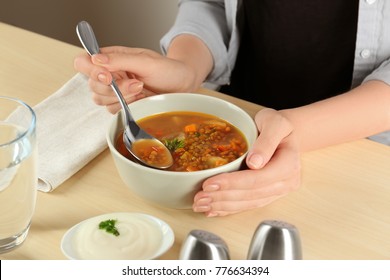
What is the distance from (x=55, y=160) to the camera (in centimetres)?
112

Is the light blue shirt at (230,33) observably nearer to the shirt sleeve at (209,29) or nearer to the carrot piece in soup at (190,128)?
the shirt sleeve at (209,29)

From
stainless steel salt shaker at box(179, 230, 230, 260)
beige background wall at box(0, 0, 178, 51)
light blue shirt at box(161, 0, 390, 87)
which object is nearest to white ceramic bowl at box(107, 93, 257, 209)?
stainless steel salt shaker at box(179, 230, 230, 260)

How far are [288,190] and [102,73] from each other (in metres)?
0.37

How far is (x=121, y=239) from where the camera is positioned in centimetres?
96

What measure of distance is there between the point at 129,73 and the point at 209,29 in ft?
1.11

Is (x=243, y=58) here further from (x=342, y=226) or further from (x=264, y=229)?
(x=264, y=229)

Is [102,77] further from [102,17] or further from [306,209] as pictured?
[102,17]

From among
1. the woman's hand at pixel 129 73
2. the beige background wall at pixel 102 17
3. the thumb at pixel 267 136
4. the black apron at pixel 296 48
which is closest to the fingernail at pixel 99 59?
the woman's hand at pixel 129 73

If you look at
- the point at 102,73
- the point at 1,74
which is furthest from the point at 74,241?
the point at 1,74

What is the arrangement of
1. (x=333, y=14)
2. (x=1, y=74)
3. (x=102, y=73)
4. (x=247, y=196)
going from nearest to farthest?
(x=247, y=196) < (x=102, y=73) < (x=1, y=74) < (x=333, y=14)

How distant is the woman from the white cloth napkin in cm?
5

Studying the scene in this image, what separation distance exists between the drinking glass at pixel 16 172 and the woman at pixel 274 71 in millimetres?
230

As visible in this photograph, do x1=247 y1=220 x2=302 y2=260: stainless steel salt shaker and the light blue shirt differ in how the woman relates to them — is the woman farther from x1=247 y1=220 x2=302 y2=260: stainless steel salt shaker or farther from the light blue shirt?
x1=247 y1=220 x2=302 y2=260: stainless steel salt shaker

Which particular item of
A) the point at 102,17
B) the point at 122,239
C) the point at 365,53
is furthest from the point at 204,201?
the point at 102,17
